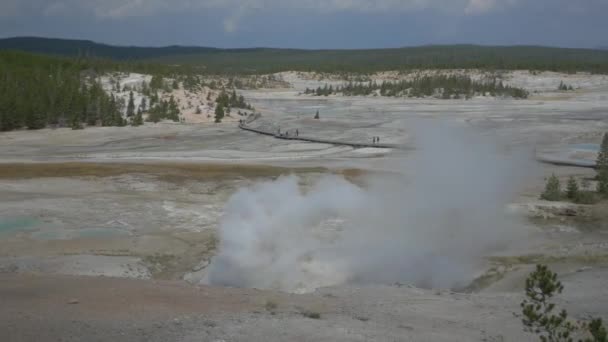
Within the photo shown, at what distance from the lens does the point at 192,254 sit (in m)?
15.2

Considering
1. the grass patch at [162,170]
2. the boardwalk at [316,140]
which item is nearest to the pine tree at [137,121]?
the boardwalk at [316,140]

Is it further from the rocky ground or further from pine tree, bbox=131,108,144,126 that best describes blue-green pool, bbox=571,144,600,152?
pine tree, bbox=131,108,144,126

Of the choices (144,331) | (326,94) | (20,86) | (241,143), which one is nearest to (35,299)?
(144,331)

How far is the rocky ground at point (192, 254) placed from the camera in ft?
29.8

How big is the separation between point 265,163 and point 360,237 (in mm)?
13706

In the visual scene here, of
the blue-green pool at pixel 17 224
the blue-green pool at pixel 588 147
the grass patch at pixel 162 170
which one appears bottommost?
the grass patch at pixel 162 170

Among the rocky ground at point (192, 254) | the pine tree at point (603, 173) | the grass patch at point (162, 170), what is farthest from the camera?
the grass patch at point (162, 170)

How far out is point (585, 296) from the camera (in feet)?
36.3

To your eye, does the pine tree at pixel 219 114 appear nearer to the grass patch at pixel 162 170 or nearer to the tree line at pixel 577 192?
the grass patch at pixel 162 170

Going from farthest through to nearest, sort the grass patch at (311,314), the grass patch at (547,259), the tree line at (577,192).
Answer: the tree line at (577,192) → the grass patch at (547,259) → the grass patch at (311,314)

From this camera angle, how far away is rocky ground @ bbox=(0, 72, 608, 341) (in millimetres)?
9078

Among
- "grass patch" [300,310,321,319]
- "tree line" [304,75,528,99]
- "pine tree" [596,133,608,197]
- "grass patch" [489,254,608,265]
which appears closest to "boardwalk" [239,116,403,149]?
"pine tree" [596,133,608,197]

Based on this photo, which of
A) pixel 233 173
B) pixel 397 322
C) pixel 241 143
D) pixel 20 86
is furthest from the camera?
pixel 20 86

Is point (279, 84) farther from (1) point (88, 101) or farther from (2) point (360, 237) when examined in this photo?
(2) point (360, 237)
